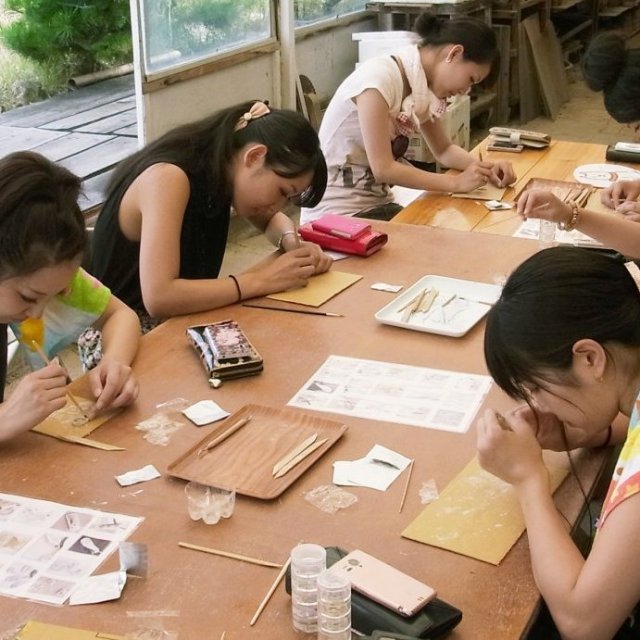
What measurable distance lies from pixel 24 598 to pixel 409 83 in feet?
7.71

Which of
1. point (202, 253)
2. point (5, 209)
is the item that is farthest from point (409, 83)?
point (5, 209)

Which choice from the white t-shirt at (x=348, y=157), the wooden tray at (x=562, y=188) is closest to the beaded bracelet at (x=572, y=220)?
the wooden tray at (x=562, y=188)

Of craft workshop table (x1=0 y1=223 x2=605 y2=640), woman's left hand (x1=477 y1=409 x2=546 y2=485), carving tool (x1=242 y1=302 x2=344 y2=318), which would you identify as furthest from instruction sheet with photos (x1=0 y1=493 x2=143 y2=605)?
carving tool (x1=242 y1=302 x2=344 y2=318)

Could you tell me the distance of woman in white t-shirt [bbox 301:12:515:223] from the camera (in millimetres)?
3037

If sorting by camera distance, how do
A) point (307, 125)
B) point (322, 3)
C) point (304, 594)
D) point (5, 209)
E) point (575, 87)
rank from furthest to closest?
point (575, 87), point (322, 3), point (307, 125), point (5, 209), point (304, 594)

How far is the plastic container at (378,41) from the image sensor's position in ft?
17.8

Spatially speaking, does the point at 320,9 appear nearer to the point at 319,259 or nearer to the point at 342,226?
the point at 342,226

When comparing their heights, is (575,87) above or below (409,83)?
below

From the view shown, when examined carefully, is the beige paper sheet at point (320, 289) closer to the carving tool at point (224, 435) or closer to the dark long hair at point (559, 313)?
the carving tool at point (224, 435)

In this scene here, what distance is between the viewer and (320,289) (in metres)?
2.25

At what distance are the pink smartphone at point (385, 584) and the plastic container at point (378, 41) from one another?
4.56 metres

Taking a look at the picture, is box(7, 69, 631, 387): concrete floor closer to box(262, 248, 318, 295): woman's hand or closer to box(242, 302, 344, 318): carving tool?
box(262, 248, 318, 295): woman's hand

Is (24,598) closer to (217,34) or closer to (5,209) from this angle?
(5,209)

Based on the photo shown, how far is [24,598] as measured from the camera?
1.22 meters
